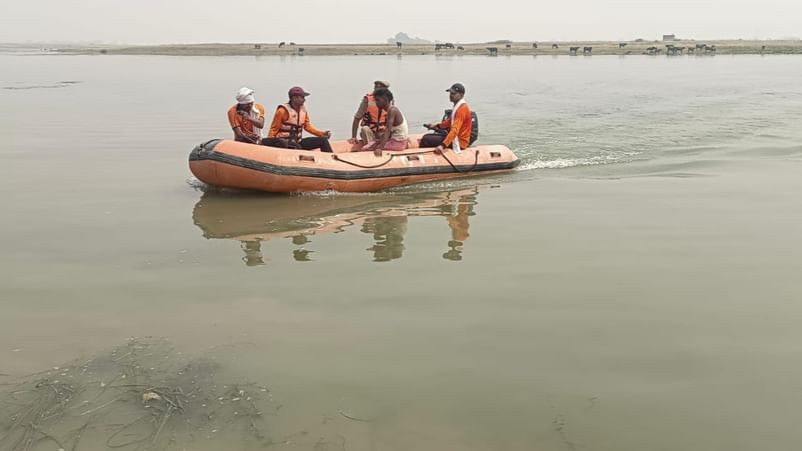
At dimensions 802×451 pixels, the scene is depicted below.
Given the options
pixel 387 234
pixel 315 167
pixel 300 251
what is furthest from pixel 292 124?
pixel 300 251

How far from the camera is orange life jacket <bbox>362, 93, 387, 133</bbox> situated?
371 inches

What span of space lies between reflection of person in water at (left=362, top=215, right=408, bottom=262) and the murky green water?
0.10ft

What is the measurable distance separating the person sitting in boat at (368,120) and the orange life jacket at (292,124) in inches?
32.4

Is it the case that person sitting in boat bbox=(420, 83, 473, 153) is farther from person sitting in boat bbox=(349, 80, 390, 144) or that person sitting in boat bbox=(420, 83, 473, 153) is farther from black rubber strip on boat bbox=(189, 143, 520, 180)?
person sitting in boat bbox=(349, 80, 390, 144)

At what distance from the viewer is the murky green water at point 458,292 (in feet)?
11.5

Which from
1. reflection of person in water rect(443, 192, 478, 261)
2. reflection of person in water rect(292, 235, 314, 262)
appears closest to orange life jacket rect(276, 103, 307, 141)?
reflection of person in water rect(443, 192, 478, 261)

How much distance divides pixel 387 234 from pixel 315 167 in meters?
1.99

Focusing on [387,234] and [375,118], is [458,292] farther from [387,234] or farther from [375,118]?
[375,118]

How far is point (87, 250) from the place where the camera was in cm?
607

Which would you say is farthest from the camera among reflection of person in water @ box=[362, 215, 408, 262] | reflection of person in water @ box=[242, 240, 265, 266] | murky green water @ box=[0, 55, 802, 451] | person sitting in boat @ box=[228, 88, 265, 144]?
person sitting in boat @ box=[228, 88, 265, 144]

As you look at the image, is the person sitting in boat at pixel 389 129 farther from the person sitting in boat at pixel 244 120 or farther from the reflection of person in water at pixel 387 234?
the reflection of person in water at pixel 387 234

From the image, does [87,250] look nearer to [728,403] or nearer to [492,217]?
[492,217]

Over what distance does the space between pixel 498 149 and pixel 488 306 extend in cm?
537

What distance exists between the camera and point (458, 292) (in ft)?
16.7
